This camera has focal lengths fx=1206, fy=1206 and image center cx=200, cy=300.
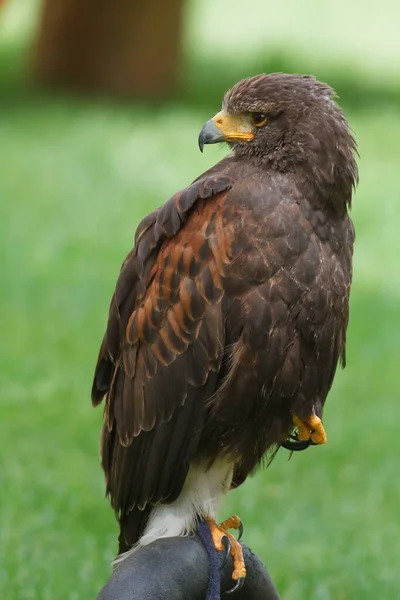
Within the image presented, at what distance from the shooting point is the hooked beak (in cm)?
353

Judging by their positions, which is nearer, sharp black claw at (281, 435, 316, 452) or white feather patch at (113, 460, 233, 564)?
sharp black claw at (281, 435, 316, 452)

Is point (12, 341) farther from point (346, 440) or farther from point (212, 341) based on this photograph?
point (212, 341)

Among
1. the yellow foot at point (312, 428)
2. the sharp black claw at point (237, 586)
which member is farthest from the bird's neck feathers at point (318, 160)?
the sharp black claw at point (237, 586)

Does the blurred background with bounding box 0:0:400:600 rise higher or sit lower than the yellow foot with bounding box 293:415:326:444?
lower

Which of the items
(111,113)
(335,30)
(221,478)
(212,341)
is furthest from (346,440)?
(335,30)

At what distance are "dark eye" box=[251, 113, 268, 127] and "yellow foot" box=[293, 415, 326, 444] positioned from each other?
0.86 metres

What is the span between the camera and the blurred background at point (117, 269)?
5445 mm

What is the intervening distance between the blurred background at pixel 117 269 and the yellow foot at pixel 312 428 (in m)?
1.15

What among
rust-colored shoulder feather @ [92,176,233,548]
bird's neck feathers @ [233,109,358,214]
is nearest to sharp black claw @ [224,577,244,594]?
rust-colored shoulder feather @ [92,176,233,548]

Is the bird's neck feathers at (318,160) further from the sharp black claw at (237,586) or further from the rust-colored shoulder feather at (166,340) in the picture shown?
the sharp black claw at (237,586)

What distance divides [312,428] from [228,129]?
92 cm

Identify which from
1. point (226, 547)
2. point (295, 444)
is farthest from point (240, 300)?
point (226, 547)

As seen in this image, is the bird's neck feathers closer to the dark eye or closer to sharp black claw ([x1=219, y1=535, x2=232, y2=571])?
the dark eye

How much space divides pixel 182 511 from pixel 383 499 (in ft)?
8.28
